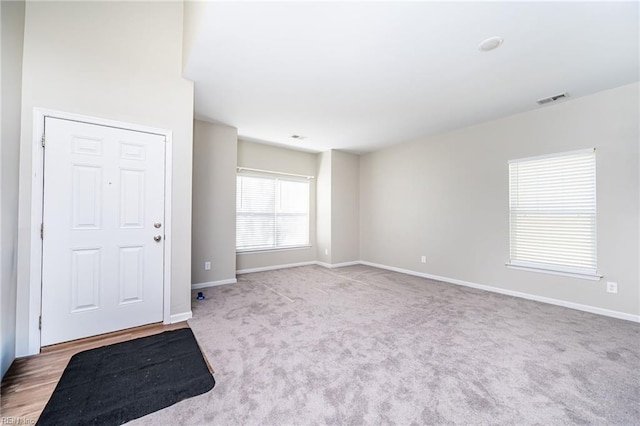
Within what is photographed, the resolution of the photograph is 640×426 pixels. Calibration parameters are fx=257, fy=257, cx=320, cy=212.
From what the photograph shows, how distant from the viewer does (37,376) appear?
184 cm

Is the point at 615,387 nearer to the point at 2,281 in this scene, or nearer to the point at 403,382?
the point at 403,382

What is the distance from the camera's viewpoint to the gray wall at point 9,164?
1.85 m

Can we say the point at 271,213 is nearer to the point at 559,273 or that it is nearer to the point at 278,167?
the point at 278,167

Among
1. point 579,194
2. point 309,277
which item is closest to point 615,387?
point 579,194

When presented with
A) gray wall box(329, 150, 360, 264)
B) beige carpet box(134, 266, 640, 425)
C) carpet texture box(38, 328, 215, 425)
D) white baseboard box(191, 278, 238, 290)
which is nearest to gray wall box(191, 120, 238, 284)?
white baseboard box(191, 278, 238, 290)

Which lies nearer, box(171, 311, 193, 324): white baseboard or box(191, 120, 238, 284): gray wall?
box(171, 311, 193, 324): white baseboard

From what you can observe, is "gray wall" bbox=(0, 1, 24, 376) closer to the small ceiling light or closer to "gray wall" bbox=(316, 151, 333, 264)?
the small ceiling light

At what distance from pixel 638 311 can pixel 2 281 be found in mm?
5896

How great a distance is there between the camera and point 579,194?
321 cm

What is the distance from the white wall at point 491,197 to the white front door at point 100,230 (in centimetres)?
423

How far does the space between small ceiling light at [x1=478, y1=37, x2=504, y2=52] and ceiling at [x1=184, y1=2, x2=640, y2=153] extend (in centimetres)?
4

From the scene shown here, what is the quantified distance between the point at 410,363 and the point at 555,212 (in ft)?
9.86

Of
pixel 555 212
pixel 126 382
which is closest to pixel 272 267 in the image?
pixel 126 382

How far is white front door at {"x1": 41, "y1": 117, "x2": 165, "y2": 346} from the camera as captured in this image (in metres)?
2.23
